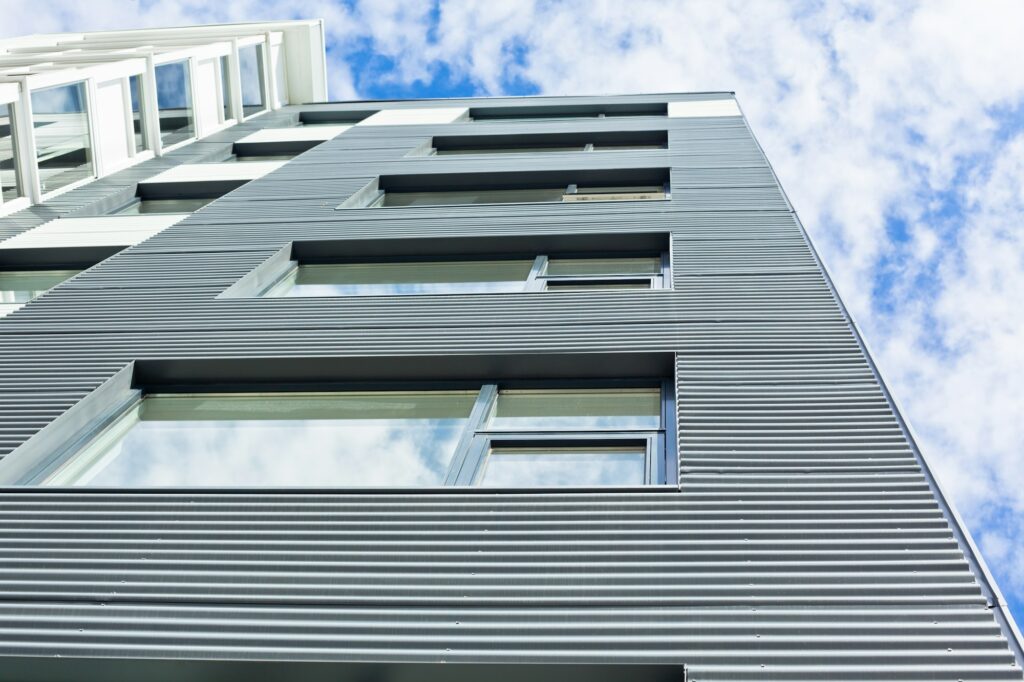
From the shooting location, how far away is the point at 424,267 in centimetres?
968

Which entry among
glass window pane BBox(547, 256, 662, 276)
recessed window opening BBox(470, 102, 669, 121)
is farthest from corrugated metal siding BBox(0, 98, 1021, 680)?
recessed window opening BBox(470, 102, 669, 121)

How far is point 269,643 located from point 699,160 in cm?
927

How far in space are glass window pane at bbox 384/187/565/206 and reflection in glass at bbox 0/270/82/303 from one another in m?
3.56

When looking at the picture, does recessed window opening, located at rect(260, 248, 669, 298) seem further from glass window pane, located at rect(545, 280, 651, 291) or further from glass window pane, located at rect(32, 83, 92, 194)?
glass window pane, located at rect(32, 83, 92, 194)

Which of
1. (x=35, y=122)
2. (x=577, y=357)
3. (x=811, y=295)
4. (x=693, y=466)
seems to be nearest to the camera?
(x=693, y=466)

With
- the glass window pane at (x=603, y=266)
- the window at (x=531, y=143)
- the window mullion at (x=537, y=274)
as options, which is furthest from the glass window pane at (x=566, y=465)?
the window at (x=531, y=143)

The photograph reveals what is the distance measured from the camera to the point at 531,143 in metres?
15.6

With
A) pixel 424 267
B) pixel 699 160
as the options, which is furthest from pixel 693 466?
pixel 699 160

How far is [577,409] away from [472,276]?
117 inches

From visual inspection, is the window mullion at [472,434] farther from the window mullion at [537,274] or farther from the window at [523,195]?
the window at [523,195]

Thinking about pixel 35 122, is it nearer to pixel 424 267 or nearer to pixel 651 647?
pixel 424 267

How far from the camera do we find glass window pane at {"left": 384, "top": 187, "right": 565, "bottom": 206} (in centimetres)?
1210

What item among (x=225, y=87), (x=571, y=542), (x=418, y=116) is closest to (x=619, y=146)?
(x=418, y=116)

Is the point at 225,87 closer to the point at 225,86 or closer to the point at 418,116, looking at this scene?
the point at 225,86
